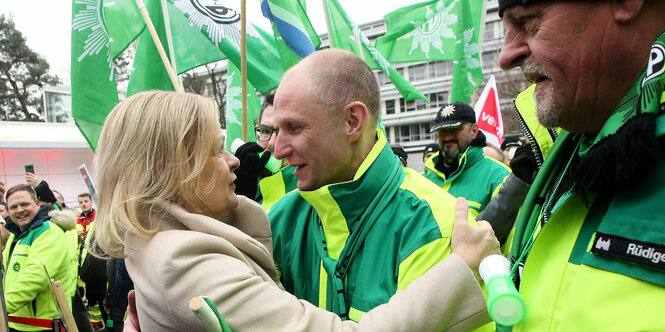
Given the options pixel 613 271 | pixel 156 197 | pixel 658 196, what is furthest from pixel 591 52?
pixel 156 197

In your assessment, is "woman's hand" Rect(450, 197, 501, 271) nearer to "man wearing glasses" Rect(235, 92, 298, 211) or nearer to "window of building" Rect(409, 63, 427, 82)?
"man wearing glasses" Rect(235, 92, 298, 211)

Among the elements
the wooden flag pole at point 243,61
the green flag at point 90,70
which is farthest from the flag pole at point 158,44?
the green flag at point 90,70

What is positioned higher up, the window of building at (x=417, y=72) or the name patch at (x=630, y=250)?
the name patch at (x=630, y=250)

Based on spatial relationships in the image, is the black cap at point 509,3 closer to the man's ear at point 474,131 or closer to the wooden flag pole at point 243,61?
the wooden flag pole at point 243,61

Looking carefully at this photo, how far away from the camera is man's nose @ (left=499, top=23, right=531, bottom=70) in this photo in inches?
50.9

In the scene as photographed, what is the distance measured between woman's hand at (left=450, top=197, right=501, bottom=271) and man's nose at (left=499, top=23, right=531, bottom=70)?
0.55 m

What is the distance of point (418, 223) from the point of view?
1760 mm

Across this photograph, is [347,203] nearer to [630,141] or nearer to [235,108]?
[630,141]

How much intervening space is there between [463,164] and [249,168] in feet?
7.59

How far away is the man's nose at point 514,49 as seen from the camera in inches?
50.9

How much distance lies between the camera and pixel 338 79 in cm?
203

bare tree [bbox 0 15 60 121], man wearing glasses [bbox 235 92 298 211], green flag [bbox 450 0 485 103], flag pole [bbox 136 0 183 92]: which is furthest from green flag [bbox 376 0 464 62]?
bare tree [bbox 0 15 60 121]

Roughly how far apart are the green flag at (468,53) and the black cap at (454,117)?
1.65m

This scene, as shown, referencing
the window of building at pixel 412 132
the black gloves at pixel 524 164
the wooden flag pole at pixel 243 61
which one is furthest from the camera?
the window of building at pixel 412 132
